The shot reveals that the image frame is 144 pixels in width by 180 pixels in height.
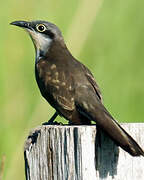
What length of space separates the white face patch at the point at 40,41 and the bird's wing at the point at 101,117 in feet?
4.05

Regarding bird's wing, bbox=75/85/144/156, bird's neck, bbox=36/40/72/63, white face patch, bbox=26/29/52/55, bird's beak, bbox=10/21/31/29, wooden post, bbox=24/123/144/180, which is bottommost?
wooden post, bbox=24/123/144/180

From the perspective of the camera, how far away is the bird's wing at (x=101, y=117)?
135 inches

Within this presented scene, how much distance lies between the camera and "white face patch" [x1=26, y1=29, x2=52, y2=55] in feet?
18.7

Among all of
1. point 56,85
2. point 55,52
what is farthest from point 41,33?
point 56,85

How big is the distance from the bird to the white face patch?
0.06ft

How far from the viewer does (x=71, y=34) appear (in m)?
5.75

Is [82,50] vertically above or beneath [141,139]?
above

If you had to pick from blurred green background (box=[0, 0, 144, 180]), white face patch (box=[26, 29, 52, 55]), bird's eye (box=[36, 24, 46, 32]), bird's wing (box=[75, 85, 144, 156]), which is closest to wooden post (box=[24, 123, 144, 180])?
bird's wing (box=[75, 85, 144, 156])

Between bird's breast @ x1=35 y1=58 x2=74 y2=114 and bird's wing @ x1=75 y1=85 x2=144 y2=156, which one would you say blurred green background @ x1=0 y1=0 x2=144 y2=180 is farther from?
bird's wing @ x1=75 y1=85 x2=144 y2=156

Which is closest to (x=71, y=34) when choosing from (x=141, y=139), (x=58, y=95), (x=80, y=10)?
(x=80, y=10)

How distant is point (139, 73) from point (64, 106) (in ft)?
5.51

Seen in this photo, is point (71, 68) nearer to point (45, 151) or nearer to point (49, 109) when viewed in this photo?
point (49, 109)

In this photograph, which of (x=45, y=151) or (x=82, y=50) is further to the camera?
(x=82, y=50)

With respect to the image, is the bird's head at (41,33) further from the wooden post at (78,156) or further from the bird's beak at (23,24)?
the wooden post at (78,156)
